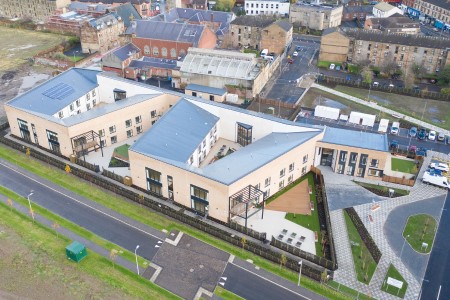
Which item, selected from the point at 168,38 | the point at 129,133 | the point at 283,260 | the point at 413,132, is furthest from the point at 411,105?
the point at 129,133

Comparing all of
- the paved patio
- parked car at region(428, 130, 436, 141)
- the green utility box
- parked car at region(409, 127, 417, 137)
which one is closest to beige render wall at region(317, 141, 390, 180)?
the paved patio

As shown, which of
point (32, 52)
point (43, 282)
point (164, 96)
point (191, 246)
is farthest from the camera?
point (32, 52)

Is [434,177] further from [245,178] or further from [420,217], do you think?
[245,178]

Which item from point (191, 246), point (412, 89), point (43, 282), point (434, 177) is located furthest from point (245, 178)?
point (412, 89)

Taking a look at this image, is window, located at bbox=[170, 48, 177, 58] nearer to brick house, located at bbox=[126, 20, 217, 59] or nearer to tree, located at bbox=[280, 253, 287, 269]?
brick house, located at bbox=[126, 20, 217, 59]

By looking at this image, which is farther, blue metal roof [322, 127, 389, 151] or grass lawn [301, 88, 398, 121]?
grass lawn [301, 88, 398, 121]

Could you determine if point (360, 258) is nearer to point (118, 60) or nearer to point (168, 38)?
point (118, 60)

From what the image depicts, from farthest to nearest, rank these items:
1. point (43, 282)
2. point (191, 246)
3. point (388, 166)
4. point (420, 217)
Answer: point (388, 166), point (420, 217), point (191, 246), point (43, 282)

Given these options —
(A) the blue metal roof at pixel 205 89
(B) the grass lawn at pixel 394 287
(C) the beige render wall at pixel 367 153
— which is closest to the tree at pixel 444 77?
(C) the beige render wall at pixel 367 153
